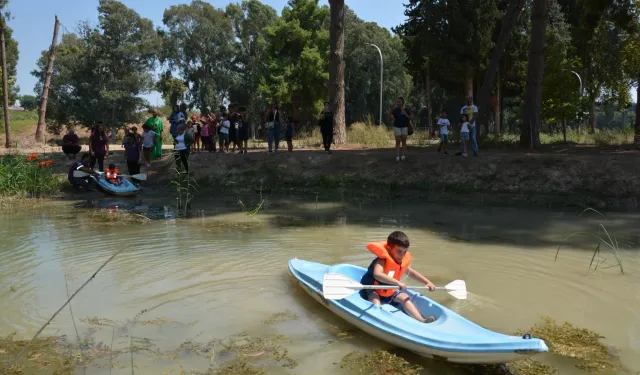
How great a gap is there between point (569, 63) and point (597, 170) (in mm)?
8810

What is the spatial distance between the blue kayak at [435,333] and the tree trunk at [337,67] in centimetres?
1384

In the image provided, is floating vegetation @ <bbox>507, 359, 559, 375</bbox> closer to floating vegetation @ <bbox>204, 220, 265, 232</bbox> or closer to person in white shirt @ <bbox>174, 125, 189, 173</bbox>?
floating vegetation @ <bbox>204, 220, 265, 232</bbox>

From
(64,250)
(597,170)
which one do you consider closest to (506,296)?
(64,250)

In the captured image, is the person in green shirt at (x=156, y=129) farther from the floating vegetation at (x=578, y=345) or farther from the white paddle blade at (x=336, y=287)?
the floating vegetation at (x=578, y=345)

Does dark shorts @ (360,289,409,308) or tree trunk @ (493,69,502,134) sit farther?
tree trunk @ (493,69,502,134)

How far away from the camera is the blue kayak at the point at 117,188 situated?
14117 mm

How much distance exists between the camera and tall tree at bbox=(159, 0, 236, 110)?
166 feet

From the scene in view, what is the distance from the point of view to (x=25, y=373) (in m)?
4.43

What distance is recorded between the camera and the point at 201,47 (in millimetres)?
51156

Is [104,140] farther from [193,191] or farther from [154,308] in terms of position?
[154,308]

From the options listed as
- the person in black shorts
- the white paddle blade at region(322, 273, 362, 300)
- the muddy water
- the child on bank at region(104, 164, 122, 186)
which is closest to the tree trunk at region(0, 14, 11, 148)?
the child on bank at region(104, 164, 122, 186)

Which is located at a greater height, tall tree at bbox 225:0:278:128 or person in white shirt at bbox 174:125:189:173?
tall tree at bbox 225:0:278:128

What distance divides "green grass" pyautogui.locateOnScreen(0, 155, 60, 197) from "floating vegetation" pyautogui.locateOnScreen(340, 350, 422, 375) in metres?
12.2

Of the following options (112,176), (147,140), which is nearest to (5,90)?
(147,140)
